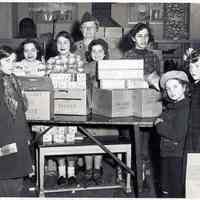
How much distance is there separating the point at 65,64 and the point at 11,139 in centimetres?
115

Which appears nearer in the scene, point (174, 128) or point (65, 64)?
point (174, 128)

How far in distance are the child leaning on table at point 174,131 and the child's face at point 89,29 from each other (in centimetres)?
130

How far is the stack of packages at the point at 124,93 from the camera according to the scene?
3.46 m

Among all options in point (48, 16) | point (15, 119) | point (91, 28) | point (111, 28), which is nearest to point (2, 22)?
point (48, 16)

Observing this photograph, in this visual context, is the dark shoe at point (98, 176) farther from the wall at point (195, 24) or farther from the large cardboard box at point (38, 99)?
the wall at point (195, 24)

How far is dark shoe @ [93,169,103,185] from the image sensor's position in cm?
406

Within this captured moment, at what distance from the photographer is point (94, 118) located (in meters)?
3.45

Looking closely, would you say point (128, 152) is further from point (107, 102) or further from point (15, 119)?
point (15, 119)

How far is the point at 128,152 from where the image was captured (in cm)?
378

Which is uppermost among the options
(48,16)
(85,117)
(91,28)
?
(48,16)

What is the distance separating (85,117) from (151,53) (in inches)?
36.2

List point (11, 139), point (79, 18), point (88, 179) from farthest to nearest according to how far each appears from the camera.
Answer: point (79, 18), point (88, 179), point (11, 139)

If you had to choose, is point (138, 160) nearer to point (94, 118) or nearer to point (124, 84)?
point (94, 118)

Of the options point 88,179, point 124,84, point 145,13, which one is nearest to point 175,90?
point 124,84
